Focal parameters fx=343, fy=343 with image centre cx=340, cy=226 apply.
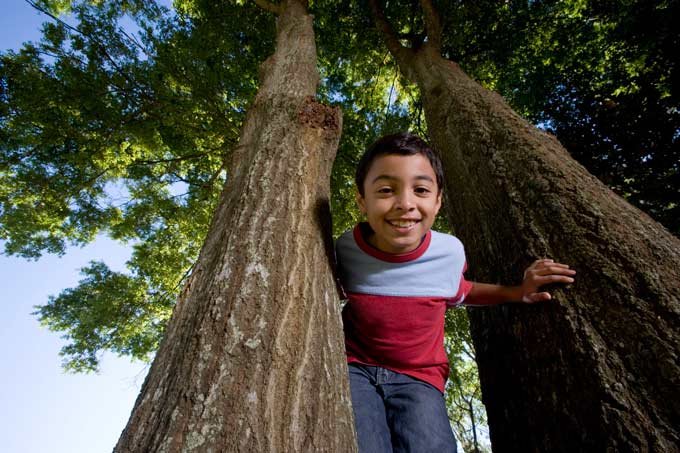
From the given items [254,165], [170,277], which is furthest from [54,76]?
[254,165]

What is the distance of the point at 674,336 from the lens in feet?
3.93

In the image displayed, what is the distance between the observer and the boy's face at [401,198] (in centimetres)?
165

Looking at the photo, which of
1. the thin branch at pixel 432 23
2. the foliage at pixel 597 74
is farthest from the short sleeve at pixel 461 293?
the thin branch at pixel 432 23

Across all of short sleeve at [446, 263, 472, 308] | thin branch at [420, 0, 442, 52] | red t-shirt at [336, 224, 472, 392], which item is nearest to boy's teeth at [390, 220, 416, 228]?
red t-shirt at [336, 224, 472, 392]

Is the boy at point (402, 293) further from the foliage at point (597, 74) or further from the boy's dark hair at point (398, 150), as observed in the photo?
the foliage at point (597, 74)

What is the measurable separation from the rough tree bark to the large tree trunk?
3.08 ft

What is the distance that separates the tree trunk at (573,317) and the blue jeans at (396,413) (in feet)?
1.30

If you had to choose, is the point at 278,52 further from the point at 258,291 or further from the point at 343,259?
the point at 258,291

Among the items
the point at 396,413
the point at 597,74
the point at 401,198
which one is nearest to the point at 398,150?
the point at 401,198

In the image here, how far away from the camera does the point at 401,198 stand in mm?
1647

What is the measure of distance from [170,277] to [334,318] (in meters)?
9.15

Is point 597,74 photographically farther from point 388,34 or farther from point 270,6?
point 270,6

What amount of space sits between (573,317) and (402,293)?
2.48ft

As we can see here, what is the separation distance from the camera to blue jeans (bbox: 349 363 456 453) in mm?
1575
